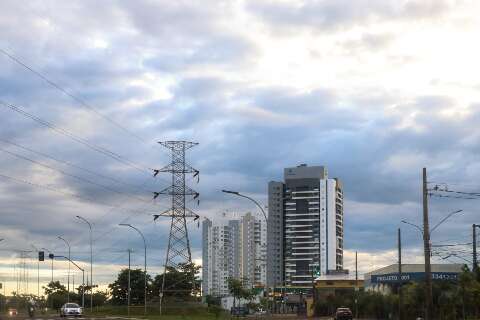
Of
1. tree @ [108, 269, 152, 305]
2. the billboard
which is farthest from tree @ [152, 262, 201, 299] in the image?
the billboard

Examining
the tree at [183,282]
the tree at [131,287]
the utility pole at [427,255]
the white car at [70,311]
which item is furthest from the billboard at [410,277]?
the tree at [131,287]

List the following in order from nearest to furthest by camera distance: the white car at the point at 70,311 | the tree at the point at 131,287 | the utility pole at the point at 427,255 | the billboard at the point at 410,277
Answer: the utility pole at the point at 427,255 → the white car at the point at 70,311 → the billboard at the point at 410,277 → the tree at the point at 131,287

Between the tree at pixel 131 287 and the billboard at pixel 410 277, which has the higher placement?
the billboard at pixel 410 277

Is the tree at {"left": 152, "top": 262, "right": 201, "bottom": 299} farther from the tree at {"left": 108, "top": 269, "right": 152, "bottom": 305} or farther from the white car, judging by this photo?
the white car

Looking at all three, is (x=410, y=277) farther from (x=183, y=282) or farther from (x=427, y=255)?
(x=427, y=255)

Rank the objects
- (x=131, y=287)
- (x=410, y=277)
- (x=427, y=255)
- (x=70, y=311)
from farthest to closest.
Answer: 1. (x=131, y=287)
2. (x=410, y=277)
3. (x=70, y=311)
4. (x=427, y=255)

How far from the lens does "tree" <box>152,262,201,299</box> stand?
118 metres

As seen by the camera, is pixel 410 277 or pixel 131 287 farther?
pixel 131 287

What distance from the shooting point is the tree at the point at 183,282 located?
4663 inches

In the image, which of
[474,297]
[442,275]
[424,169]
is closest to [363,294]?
[442,275]

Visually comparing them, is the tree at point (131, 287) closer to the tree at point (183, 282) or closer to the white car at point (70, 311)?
the tree at point (183, 282)


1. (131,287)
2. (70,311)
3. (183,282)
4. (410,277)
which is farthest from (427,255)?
(131,287)

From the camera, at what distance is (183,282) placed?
141 meters

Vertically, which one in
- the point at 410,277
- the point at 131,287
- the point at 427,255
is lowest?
the point at 131,287
